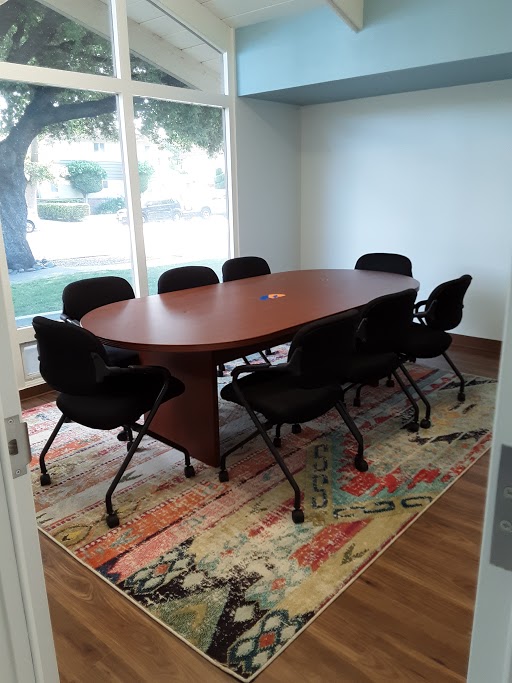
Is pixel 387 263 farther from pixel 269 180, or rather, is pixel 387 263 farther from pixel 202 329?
pixel 202 329

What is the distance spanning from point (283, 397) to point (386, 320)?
0.89 metres

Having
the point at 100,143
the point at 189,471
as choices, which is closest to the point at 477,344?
the point at 189,471

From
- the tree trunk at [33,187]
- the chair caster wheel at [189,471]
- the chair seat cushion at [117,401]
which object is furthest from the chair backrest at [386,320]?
the tree trunk at [33,187]

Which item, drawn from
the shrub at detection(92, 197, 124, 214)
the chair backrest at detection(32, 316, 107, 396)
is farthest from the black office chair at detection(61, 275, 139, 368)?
the shrub at detection(92, 197, 124, 214)

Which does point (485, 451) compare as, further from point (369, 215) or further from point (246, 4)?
point (246, 4)

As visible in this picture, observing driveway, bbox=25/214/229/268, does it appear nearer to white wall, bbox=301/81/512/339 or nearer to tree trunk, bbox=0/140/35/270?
tree trunk, bbox=0/140/35/270

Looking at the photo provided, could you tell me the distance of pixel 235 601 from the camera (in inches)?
77.3

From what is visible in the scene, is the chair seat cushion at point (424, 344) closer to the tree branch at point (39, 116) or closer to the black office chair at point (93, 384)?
the black office chair at point (93, 384)

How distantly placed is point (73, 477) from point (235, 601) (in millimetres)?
1303

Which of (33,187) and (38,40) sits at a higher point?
(38,40)

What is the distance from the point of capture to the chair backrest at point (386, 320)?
3.00 m

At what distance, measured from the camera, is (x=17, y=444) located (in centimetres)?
93

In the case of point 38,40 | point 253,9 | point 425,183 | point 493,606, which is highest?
point 253,9

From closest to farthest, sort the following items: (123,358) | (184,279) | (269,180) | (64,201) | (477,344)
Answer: (123,358)
(184,279)
(64,201)
(477,344)
(269,180)
